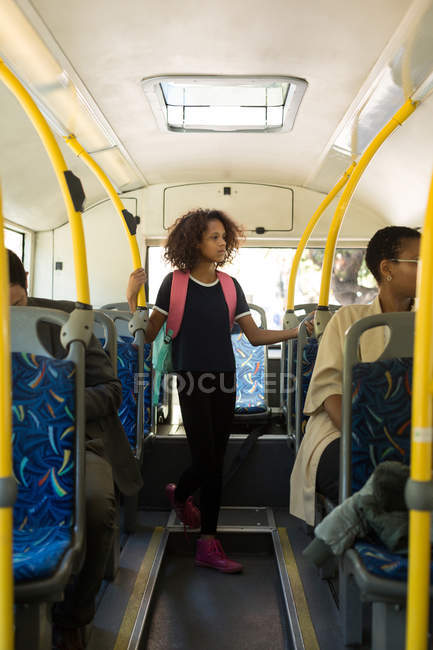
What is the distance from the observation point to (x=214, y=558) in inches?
115

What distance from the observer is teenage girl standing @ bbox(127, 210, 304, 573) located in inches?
110

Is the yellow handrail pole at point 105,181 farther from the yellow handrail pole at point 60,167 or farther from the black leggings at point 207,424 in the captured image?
the yellow handrail pole at point 60,167

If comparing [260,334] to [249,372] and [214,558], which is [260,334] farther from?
[249,372]

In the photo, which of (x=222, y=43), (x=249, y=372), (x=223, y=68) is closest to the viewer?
(x=222, y=43)

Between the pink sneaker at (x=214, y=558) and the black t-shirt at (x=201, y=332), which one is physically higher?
the black t-shirt at (x=201, y=332)

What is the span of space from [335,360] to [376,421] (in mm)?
368

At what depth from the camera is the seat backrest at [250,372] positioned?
15.4 feet

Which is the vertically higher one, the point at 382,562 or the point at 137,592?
the point at 382,562

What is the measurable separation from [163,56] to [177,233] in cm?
144

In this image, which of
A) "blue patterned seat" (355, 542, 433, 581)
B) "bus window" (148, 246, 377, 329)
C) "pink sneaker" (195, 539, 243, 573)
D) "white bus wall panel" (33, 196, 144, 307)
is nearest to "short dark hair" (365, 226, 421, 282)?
"blue patterned seat" (355, 542, 433, 581)

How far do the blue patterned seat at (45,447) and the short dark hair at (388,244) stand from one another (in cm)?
129

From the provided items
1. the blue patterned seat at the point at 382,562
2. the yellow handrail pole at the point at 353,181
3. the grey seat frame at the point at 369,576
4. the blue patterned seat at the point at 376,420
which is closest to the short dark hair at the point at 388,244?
the yellow handrail pole at the point at 353,181

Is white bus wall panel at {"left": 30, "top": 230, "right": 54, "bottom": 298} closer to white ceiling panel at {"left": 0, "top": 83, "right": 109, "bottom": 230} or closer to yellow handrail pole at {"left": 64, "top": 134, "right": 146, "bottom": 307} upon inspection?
white ceiling panel at {"left": 0, "top": 83, "right": 109, "bottom": 230}

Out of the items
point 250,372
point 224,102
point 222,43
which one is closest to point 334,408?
Answer: point 222,43
